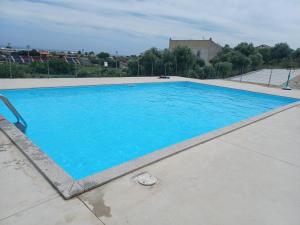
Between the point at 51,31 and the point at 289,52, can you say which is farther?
the point at 289,52

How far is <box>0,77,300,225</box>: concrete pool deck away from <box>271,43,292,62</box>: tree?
99.1ft

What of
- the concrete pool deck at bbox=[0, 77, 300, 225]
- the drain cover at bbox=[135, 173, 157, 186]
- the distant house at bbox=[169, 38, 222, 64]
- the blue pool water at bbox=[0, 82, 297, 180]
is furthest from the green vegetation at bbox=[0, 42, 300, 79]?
the drain cover at bbox=[135, 173, 157, 186]

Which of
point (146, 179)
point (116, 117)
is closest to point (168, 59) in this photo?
point (116, 117)

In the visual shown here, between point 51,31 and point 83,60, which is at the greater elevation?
point 51,31

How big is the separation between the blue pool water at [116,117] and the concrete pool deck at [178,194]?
123 centimetres

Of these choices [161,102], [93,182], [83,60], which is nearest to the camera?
[93,182]

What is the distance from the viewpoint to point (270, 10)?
934 centimetres

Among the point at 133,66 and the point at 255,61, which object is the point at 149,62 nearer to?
the point at 133,66

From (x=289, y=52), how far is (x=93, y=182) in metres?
32.9

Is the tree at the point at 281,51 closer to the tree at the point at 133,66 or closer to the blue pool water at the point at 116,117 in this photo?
the tree at the point at 133,66

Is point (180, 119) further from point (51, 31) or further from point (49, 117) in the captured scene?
point (51, 31)

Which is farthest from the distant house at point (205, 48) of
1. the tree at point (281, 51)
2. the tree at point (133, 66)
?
the tree at point (133, 66)

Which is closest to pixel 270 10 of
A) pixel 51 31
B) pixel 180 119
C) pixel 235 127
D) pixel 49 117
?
pixel 180 119

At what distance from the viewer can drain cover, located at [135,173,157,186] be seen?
210 centimetres
